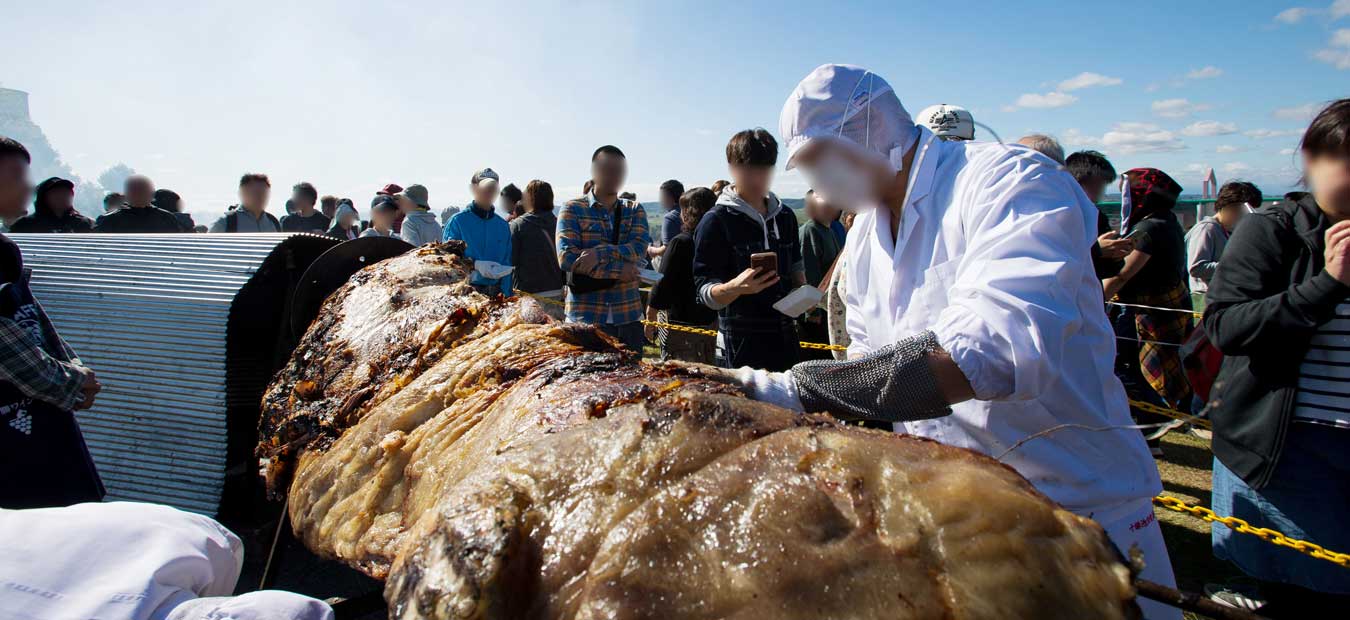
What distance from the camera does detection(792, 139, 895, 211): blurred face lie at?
82.5 inches

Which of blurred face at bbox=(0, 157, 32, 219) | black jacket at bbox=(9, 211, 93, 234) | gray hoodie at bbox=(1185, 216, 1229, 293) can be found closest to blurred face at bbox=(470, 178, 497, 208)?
blurred face at bbox=(0, 157, 32, 219)

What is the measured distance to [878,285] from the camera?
7.63ft

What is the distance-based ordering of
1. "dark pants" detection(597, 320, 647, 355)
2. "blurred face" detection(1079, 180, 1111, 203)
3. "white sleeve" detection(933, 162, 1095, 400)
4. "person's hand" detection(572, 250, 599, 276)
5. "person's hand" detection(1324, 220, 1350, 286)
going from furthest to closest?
"dark pants" detection(597, 320, 647, 355)
"person's hand" detection(572, 250, 599, 276)
"blurred face" detection(1079, 180, 1111, 203)
"person's hand" detection(1324, 220, 1350, 286)
"white sleeve" detection(933, 162, 1095, 400)

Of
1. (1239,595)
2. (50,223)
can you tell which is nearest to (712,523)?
(1239,595)

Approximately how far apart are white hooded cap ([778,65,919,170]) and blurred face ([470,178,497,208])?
565 cm

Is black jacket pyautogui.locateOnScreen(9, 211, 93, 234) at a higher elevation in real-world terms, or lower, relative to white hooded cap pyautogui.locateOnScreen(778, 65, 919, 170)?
lower

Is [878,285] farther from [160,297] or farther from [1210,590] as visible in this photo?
[160,297]

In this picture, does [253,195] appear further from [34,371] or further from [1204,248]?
[1204,248]

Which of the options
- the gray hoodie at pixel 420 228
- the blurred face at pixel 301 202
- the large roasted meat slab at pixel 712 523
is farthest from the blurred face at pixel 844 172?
the blurred face at pixel 301 202

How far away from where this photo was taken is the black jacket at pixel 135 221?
7.20 meters

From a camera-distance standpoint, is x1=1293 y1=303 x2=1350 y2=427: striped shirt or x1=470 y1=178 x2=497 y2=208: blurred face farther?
x1=470 y1=178 x2=497 y2=208: blurred face

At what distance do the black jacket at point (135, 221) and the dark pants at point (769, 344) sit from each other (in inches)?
271

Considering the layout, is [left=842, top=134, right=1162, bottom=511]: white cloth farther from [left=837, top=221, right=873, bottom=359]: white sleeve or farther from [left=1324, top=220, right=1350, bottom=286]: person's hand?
[left=1324, top=220, right=1350, bottom=286]: person's hand

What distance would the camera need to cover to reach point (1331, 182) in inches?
93.2
